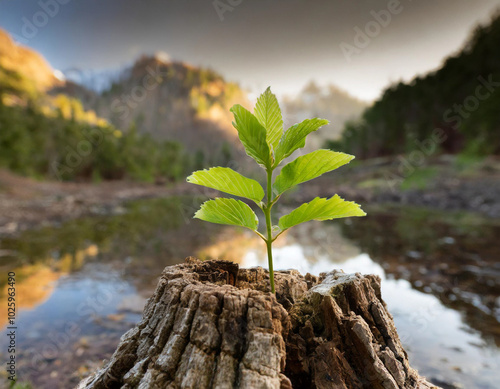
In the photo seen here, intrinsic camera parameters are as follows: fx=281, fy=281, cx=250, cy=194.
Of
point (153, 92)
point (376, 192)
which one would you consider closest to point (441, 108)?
point (376, 192)

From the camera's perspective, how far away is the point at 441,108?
94.8 feet

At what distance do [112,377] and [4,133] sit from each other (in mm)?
32433

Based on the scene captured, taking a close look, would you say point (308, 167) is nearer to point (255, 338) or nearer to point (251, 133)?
point (251, 133)

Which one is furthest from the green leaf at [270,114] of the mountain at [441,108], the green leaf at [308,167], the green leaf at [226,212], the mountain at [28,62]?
the mountain at [28,62]

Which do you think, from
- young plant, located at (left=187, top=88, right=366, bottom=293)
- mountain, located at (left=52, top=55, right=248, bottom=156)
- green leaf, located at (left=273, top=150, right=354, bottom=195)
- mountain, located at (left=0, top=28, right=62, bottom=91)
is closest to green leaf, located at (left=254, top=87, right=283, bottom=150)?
young plant, located at (left=187, top=88, right=366, bottom=293)

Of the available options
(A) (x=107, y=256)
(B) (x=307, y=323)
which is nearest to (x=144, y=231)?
(A) (x=107, y=256)

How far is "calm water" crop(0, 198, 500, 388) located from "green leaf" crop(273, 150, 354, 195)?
0.91 metres

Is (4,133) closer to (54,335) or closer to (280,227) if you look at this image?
(54,335)

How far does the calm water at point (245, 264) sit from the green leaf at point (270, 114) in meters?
1.01

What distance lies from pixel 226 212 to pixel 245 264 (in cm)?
434

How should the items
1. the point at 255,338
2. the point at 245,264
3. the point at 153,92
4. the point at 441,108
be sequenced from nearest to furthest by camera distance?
the point at 255,338
the point at 245,264
the point at 441,108
the point at 153,92

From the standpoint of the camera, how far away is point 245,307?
1.01m

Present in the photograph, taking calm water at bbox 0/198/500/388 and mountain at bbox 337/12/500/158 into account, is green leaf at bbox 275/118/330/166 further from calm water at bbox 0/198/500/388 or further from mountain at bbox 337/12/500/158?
mountain at bbox 337/12/500/158

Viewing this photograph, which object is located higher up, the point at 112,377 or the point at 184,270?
the point at 184,270
